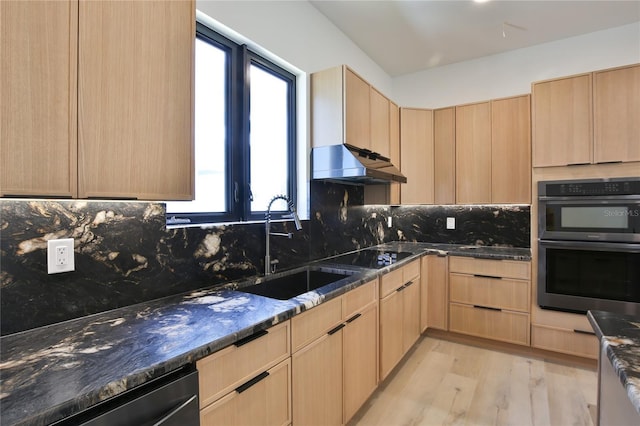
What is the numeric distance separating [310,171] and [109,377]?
2002 millimetres

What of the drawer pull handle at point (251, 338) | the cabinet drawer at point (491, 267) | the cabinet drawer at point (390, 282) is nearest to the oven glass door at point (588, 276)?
the cabinet drawer at point (491, 267)

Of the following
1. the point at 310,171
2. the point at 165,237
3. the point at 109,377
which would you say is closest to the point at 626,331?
the point at 109,377

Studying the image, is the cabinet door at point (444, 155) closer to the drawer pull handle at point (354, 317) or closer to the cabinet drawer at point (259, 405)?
the drawer pull handle at point (354, 317)

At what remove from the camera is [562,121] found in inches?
108

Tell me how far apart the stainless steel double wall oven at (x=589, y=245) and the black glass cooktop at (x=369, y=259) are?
121 centimetres

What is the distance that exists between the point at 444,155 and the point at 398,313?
6.21ft

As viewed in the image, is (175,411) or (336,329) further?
(336,329)

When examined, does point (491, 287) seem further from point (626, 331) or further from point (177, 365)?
point (177, 365)

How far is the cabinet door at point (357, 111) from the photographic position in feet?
8.18

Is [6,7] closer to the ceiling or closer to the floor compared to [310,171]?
closer to the ceiling

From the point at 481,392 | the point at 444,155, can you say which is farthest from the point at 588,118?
the point at 481,392

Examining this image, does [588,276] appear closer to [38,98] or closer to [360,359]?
[360,359]

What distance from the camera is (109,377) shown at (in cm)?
83

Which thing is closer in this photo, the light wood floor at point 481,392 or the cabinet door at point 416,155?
the light wood floor at point 481,392
